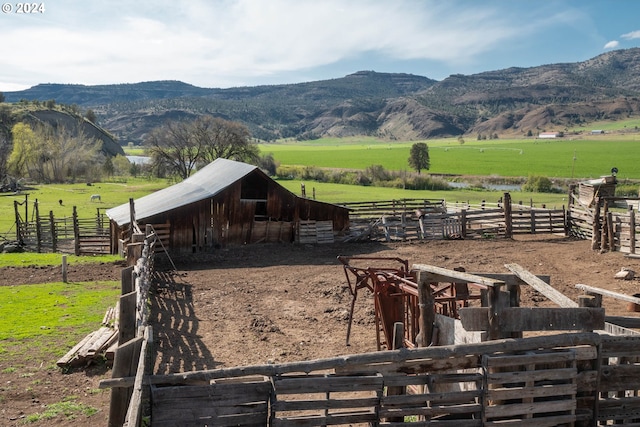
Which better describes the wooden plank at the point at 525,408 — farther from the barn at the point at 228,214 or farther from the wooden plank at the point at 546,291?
the barn at the point at 228,214

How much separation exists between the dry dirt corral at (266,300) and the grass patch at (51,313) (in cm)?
104

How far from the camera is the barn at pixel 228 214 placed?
23531 mm

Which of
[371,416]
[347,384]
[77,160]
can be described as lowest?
[371,416]

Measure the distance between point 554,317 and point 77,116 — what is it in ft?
472

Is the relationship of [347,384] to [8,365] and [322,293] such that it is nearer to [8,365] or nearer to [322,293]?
[8,365]

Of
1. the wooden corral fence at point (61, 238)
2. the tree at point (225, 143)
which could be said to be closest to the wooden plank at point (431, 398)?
the wooden corral fence at point (61, 238)

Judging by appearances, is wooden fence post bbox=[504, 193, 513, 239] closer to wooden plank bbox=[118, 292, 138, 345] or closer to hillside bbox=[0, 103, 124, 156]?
wooden plank bbox=[118, 292, 138, 345]

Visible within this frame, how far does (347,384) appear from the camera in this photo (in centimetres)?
627

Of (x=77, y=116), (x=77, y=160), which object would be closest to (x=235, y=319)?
(x=77, y=160)

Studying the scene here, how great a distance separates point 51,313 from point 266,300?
19.3ft

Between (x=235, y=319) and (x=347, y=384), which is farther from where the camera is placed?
(x=235, y=319)

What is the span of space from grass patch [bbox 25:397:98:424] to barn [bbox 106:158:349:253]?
1406 cm

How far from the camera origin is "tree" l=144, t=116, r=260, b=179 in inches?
2995

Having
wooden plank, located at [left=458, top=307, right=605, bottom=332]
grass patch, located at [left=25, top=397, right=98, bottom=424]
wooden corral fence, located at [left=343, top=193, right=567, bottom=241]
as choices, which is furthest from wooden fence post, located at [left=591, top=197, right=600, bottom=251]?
grass patch, located at [left=25, top=397, right=98, bottom=424]
